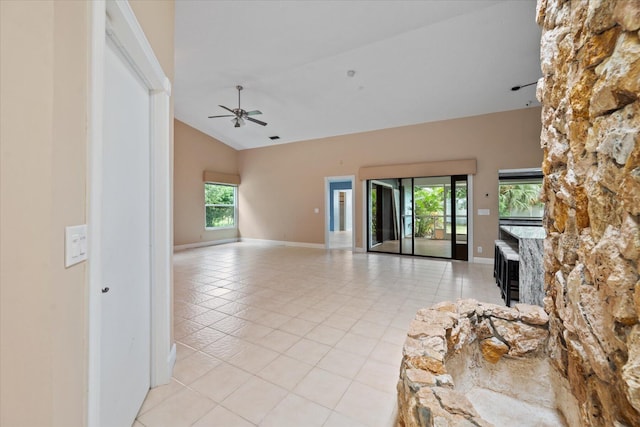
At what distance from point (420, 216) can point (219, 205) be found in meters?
6.23

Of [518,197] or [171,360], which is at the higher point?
[518,197]

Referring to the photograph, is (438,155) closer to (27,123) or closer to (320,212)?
(320,212)

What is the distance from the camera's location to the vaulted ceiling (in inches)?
122

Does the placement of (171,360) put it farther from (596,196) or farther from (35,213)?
(596,196)

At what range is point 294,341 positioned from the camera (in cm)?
233

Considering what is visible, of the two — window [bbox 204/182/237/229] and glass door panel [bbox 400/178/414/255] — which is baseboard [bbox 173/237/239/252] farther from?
glass door panel [bbox 400/178/414/255]

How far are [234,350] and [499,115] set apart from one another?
20.6 ft

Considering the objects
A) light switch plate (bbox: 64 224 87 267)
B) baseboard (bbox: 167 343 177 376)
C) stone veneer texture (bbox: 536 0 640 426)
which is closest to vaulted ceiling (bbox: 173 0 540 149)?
stone veneer texture (bbox: 536 0 640 426)

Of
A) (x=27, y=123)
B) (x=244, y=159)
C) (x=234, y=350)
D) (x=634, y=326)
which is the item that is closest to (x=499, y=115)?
(x=634, y=326)

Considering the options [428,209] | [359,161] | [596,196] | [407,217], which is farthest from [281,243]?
[596,196]

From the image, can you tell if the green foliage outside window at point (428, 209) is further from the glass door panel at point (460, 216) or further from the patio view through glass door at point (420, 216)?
the glass door panel at point (460, 216)

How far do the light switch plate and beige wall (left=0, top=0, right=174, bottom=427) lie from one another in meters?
0.03

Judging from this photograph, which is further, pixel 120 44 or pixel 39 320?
pixel 120 44

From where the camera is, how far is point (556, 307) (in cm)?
161
